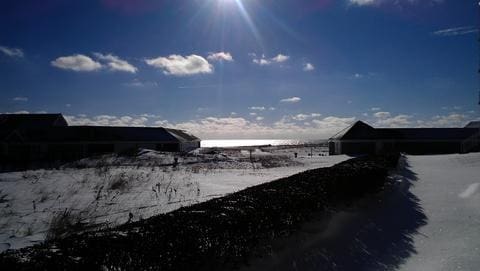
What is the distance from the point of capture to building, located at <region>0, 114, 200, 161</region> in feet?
128

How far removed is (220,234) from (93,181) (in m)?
11.3

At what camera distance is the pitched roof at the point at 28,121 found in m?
43.7

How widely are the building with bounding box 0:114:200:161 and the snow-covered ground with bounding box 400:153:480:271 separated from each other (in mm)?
29552

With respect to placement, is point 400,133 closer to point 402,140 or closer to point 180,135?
point 402,140

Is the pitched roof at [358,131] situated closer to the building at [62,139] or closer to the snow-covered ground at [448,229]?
the building at [62,139]

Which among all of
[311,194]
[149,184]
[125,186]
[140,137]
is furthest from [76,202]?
[140,137]

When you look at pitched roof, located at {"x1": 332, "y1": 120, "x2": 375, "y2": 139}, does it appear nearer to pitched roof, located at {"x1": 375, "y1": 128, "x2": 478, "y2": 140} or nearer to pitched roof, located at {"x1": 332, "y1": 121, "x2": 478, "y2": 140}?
pitched roof, located at {"x1": 332, "y1": 121, "x2": 478, "y2": 140}

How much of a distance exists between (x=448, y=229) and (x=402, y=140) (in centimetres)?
4265

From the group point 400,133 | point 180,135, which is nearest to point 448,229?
point 400,133

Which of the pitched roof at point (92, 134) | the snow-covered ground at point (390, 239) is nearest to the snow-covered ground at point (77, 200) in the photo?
the snow-covered ground at point (390, 239)

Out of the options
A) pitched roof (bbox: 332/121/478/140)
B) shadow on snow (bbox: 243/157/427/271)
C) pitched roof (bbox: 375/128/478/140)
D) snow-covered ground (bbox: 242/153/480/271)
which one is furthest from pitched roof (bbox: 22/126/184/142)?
shadow on snow (bbox: 243/157/427/271)

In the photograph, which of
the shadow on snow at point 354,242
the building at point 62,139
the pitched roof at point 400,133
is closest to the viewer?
the shadow on snow at point 354,242

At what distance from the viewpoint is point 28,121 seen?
1747 inches

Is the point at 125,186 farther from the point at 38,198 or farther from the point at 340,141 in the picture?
the point at 340,141
